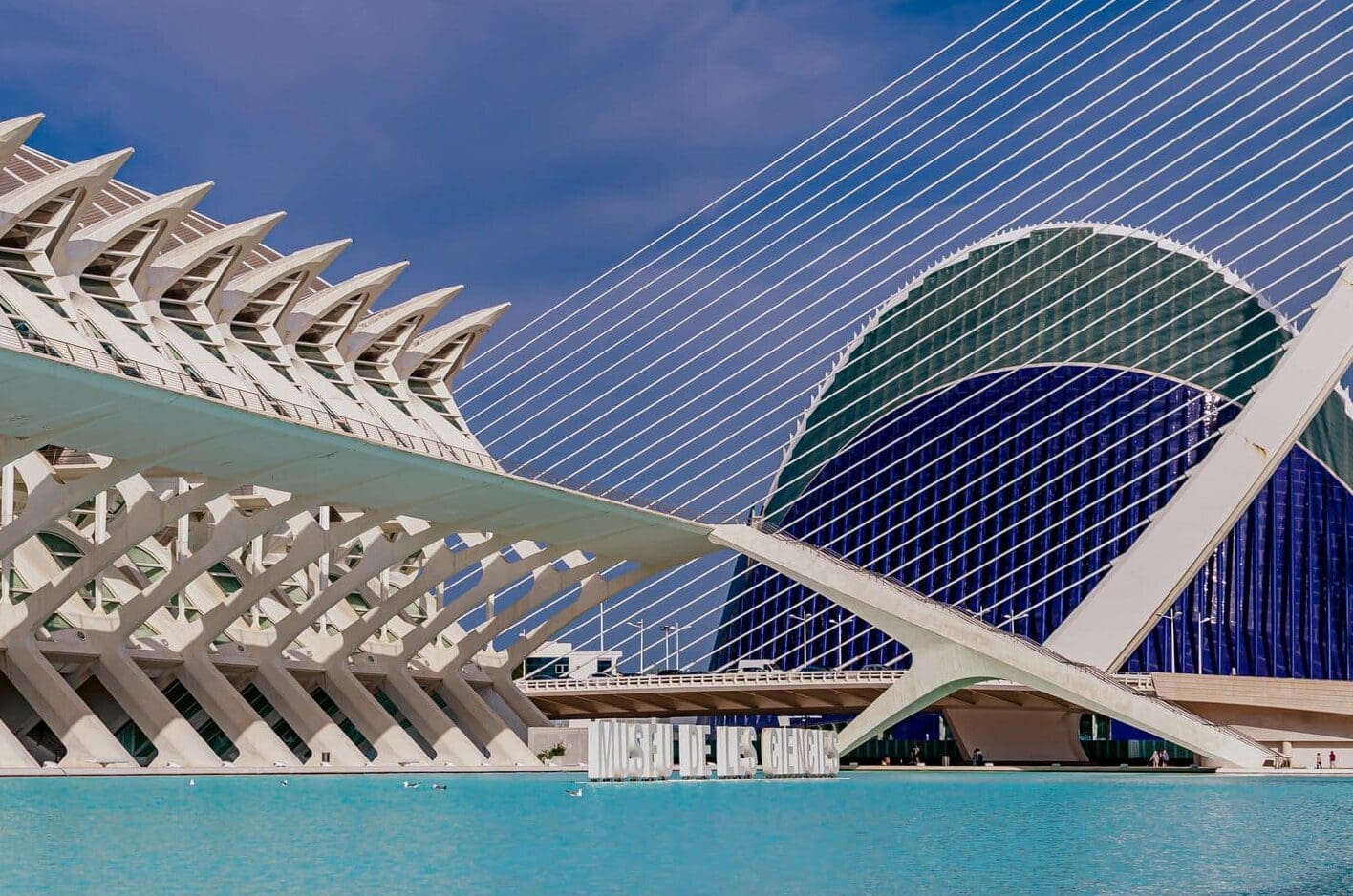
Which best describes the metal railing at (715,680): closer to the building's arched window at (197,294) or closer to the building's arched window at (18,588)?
the building's arched window at (197,294)

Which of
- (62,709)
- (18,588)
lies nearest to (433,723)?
(18,588)

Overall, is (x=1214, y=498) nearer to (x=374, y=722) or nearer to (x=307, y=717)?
(x=374, y=722)

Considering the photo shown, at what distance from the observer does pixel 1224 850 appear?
1683 centimetres

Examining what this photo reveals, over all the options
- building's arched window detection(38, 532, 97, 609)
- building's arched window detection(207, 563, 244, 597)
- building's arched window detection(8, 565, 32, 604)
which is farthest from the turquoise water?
building's arched window detection(207, 563, 244, 597)

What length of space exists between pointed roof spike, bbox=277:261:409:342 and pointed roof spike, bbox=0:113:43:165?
13.4 meters

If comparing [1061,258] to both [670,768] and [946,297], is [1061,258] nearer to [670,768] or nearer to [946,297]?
[946,297]

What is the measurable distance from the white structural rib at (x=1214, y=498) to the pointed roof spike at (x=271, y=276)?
23438 millimetres

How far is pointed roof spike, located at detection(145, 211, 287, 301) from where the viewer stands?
48.7 m

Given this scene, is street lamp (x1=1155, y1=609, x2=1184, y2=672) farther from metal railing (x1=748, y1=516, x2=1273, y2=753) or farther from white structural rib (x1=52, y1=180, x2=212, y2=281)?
white structural rib (x1=52, y1=180, x2=212, y2=281)

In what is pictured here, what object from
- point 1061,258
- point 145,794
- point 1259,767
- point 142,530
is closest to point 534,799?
point 145,794

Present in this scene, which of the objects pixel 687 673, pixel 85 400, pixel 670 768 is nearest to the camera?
pixel 85 400

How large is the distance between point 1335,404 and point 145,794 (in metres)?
59.2

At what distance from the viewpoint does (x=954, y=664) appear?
44.9 m

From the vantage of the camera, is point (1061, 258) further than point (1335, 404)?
Yes
